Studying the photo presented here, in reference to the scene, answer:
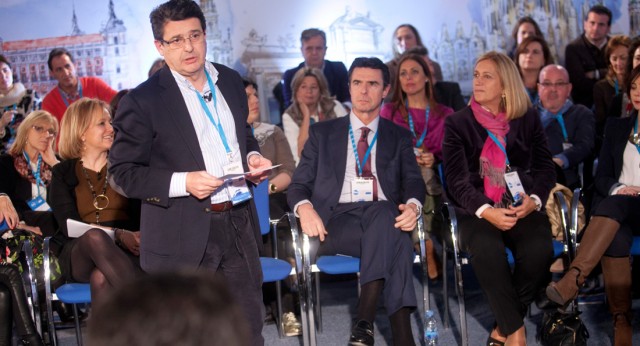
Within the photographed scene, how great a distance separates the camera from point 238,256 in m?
3.31

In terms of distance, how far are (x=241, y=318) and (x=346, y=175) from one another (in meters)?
3.34

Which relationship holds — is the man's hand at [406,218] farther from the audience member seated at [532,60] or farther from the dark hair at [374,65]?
the audience member seated at [532,60]

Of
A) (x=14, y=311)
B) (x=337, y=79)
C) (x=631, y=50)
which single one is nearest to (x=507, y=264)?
(x=631, y=50)

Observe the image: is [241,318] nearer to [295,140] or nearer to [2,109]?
[295,140]

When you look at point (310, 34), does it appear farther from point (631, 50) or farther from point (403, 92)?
point (631, 50)

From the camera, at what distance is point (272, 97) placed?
7.39 meters

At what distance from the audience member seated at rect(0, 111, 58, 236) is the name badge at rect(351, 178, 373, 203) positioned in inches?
72.7

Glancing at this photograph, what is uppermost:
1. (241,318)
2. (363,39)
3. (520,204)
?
(363,39)

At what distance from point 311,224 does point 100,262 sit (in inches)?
40.9

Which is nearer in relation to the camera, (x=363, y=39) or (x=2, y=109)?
(x=2, y=109)

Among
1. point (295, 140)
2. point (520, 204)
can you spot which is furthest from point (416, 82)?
point (520, 204)

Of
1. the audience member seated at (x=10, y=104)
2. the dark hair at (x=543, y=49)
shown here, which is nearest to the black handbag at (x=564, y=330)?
the dark hair at (x=543, y=49)

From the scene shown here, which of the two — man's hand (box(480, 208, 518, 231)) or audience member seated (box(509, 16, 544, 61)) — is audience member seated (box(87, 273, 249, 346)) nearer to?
man's hand (box(480, 208, 518, 231))

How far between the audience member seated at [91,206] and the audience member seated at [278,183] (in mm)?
837
